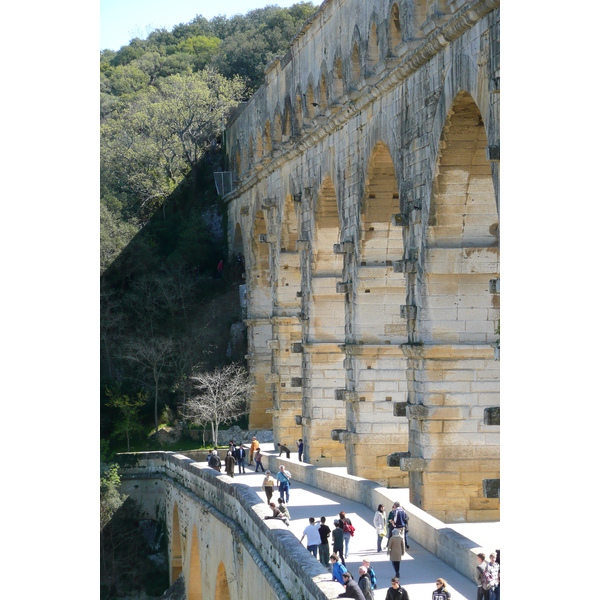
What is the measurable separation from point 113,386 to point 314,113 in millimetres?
15405

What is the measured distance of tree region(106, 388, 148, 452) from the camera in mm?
39312

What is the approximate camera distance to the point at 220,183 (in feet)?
161

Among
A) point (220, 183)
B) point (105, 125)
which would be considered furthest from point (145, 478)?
point (105, 125)

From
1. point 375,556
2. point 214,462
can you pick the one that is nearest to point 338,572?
point 375,556

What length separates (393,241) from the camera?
23.7m

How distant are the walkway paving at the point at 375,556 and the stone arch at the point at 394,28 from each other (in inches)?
307

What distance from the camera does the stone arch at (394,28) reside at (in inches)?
831

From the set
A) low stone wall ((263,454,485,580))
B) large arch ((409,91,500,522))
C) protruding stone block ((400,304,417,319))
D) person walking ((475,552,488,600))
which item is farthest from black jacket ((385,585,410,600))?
protruding stone block ((400,304,417,319))

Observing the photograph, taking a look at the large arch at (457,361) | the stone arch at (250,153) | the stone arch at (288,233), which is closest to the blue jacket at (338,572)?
the large arch at (457,361)

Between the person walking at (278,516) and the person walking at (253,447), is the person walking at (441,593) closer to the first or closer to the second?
the person walking at (278,516)

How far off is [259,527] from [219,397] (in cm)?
1975

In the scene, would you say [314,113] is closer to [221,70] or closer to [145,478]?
[145,478]

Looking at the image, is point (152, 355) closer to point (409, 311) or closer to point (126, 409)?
point (126, 409)

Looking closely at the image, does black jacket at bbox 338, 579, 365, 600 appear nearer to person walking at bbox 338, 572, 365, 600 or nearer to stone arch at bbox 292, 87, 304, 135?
person walking at bbox 338, 572, 365, 600
